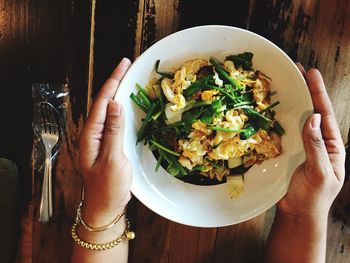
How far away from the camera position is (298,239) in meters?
1.63

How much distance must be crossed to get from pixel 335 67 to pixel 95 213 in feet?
3.45

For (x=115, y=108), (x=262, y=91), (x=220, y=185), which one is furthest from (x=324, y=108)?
(x=115, y=108)

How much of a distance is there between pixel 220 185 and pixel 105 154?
44cm

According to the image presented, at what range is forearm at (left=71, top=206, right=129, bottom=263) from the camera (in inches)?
62.5

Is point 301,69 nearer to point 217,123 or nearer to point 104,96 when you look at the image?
point 217,123

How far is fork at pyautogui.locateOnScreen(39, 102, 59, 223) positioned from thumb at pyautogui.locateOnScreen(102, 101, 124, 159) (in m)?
0.32

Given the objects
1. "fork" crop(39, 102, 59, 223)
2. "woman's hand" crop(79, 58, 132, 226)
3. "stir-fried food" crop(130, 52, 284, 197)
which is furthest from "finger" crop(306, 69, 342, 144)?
"fork" crop(39, 102, 59, 223)

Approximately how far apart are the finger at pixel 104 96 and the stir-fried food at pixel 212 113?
0.08 m

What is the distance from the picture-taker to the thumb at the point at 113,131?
1416 mm

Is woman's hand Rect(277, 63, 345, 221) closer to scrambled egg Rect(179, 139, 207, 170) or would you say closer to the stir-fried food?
the stir-fried food

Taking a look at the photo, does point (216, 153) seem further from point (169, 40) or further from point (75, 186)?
point (75, 186)

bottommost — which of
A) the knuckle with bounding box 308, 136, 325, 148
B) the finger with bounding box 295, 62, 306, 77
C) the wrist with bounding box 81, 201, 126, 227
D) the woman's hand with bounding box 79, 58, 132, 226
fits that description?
the wrist with bounding box 81, 201, 126, 227

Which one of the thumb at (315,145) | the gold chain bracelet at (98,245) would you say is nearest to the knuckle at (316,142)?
the thumb at (315,145)

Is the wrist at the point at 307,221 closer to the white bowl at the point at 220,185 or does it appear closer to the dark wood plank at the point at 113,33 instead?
the white bowl at the point at 220,185
